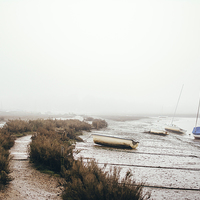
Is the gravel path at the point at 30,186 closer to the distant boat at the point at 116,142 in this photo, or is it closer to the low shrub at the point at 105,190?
the low shrub at the point at 105,190

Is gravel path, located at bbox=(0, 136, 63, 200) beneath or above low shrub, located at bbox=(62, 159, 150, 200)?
beneath

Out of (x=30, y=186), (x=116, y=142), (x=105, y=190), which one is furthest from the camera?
(x=116, y=142)

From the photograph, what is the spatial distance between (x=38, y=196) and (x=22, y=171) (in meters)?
1.41

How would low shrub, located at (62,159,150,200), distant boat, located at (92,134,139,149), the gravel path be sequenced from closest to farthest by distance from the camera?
low shrub, located at (62,159,150,200)
the gravel path
distant boat, located at (92,134,139,149)

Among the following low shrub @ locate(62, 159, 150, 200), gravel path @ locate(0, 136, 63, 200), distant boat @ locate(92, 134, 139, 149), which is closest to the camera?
low shrub @ locate(62, 159, 150, 200)

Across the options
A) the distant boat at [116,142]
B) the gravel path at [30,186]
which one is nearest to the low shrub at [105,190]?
the gravel path at [30,186]

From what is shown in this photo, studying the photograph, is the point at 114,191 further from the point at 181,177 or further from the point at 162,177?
the point at 181,177

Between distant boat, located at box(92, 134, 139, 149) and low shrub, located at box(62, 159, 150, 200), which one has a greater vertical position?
low shrub, located at box(62, 159, 150, 200)

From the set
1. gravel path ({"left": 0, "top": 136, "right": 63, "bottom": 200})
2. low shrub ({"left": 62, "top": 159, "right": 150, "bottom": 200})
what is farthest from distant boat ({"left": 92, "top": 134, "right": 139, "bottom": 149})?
low shrub ({"left": 62, "top": 159, "right": 150, "bottom": 200})

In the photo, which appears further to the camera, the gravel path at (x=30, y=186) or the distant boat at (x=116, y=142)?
the distant boat at (x=116, y=142)

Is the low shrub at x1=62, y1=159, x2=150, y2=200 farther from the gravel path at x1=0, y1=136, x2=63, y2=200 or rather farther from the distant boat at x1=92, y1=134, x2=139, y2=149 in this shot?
the distant boat at x1=92, y1=134, x2=139, y2=149

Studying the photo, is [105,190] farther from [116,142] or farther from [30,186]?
[116,142]

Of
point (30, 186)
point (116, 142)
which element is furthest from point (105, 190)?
point (116, 142)

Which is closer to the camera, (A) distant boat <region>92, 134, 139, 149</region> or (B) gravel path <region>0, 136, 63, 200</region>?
(B) gravel path <region>0, 136, 63, 200</region>
